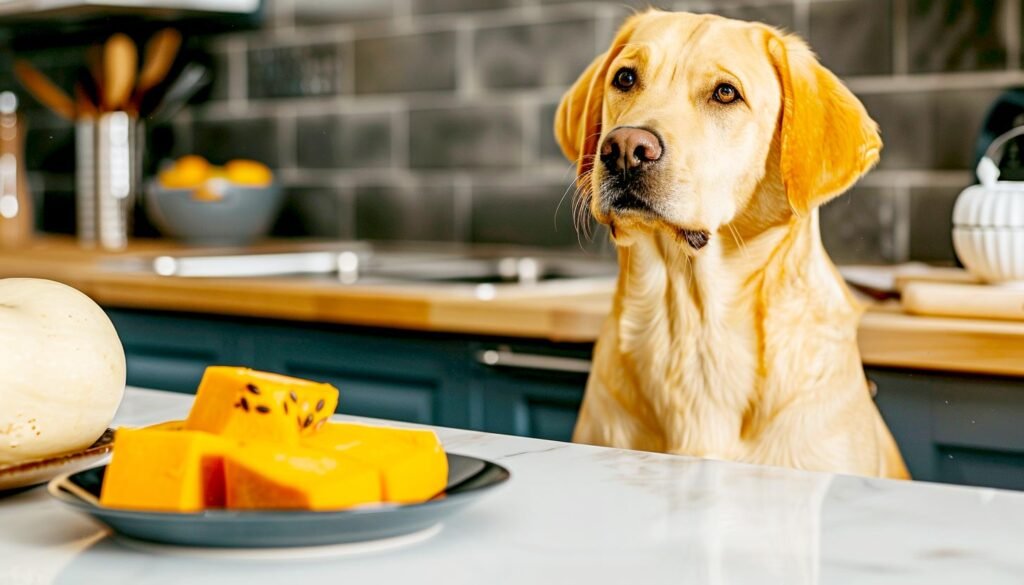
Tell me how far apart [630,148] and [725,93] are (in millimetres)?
134

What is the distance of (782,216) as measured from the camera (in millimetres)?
1401

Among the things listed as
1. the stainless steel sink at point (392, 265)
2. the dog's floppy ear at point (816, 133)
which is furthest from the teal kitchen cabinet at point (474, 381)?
the dog's floppy ear at point (816, 133)

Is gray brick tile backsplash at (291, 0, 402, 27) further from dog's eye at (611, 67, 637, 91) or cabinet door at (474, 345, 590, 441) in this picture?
dog's eye at (611, 67, 637, 91)

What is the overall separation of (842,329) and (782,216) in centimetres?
14

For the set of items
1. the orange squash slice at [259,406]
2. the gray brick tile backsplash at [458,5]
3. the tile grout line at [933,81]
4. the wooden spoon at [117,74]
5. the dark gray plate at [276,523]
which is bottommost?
the dark gray plate at [276,523]

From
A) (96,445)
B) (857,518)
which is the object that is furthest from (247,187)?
(857,518)

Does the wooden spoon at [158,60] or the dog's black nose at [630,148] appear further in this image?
the wooden spoon at [158,60]

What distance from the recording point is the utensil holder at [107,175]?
131 inches

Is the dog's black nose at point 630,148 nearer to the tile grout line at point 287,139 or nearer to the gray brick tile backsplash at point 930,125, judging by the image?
the gray brick tile backsplash at point 930,125

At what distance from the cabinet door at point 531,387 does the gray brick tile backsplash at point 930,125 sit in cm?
82

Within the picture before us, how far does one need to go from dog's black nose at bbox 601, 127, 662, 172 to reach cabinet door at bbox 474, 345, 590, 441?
2.01ft

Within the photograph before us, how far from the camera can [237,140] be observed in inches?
135

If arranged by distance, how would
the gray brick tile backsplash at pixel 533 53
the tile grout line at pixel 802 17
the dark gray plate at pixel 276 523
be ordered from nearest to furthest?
the dark gray plate at pixel 276 523 < the tile grout line at pixel 802 17 < the gray brick tile backsplash at pixel 533 53

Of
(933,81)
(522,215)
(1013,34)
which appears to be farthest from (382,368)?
(1013,34)
